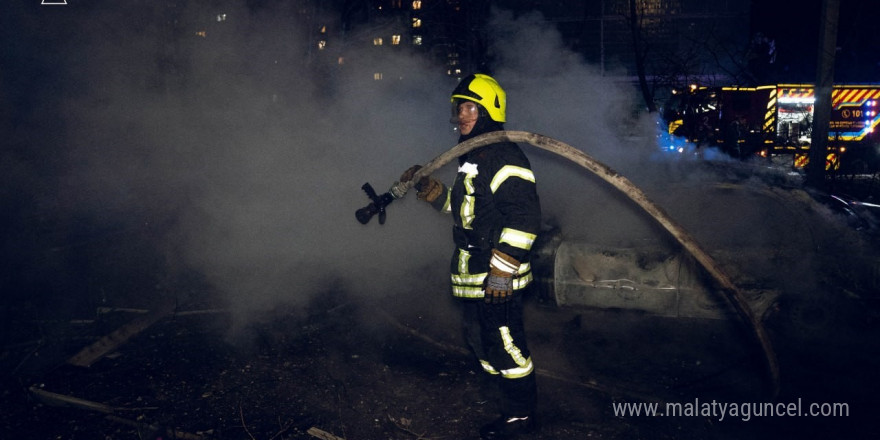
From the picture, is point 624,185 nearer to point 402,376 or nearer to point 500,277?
point 500,277

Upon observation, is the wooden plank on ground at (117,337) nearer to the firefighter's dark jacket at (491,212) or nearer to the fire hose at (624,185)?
the firefighter's dark jacket at (491,212)

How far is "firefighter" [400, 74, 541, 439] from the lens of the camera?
8.57 ft

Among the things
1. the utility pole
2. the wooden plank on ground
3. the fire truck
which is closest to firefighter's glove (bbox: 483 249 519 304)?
the wooden plank on ground

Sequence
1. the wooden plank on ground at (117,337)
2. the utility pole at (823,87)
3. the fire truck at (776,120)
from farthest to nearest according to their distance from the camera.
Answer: the fire truck at (776,120) → the utility pole at (823,87) → the wooden plank on ground at (117,337)

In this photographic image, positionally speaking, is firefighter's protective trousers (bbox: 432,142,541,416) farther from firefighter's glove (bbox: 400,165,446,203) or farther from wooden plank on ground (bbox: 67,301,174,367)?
wooden plank on ground (bbox: 67,301,174,367)

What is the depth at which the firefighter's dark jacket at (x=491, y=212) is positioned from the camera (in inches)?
101

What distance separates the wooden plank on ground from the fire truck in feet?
34.0

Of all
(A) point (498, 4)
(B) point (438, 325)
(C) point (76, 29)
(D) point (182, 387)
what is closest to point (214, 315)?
(D) point (182, 387)

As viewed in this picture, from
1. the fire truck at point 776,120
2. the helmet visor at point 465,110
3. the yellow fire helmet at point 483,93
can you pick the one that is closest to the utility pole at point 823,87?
the fire truck at point 776,120

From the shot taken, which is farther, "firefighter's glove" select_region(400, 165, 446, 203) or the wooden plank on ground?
the wooden plank on ground

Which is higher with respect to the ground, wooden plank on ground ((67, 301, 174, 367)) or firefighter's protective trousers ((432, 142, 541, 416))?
firefighter's protective trousers ((432, 142, 541, 416))

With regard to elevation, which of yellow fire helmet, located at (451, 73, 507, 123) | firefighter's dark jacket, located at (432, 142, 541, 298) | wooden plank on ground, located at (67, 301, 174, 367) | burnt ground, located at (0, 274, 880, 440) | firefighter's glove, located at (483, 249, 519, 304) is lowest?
burnt ground, located at (0, 274, 880, 440)

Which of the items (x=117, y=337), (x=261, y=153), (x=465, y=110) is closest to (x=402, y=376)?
(x=465, y=110)

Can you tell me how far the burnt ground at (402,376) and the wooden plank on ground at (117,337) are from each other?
63mm
